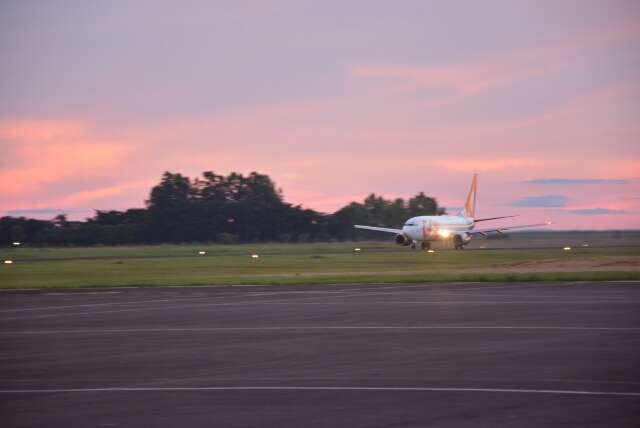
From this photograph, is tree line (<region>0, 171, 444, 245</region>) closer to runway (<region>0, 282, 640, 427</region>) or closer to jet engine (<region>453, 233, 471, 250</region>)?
jet engine (<region>453, 233, 471, 250</region>)

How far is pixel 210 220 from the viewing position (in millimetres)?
151125

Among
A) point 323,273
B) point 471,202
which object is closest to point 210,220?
point 471,202

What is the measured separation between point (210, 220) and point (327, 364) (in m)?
138

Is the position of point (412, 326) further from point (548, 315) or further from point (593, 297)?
point (593, 297)

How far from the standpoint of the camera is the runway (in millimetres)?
10420

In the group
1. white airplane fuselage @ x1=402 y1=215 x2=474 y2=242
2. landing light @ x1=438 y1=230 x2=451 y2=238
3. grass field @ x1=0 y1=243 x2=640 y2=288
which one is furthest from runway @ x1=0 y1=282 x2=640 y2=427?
landing light @ x1=438 y1=230 x2=451 y2=238

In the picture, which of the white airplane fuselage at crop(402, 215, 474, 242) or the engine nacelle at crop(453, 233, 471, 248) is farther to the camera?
the engine nacelle at crop(453, 233, 471, 248)

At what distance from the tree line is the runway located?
113376 millimetres

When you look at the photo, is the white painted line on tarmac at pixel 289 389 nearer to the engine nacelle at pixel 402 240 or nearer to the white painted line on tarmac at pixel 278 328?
the white painted line on tarmac at pixel 278 328

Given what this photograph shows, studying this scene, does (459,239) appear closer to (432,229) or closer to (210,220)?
(432,229)

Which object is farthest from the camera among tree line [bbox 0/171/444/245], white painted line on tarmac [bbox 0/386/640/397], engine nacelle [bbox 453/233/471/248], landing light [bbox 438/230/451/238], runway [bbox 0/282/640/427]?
tree line [bbox 0/171/444/245]

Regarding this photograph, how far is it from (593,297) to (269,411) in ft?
64.2

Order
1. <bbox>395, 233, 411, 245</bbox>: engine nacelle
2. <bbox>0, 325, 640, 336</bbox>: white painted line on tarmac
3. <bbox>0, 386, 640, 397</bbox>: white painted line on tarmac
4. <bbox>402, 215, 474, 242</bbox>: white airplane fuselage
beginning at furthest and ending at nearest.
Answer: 1. <bbox>395, 233, 411, 245</bbox>: engine nacelle
2. <bbox>402, 215, 474, 242</bbox>: white airplane fuselage
3. <bbox>0, 325, 640, 336</bbox>: white painted line on tarmac
4. <bbox>0, 386, 640, 397</bbox>: white painted line on tarmac

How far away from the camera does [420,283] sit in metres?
37.7
